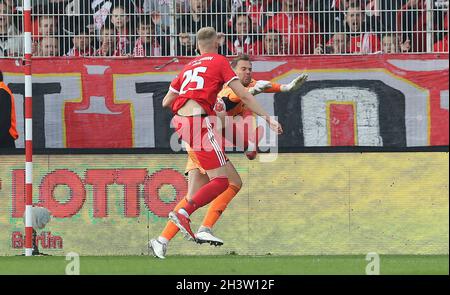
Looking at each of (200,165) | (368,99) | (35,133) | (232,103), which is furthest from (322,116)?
(35,133)

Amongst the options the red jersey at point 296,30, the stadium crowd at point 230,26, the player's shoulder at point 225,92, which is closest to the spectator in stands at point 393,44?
the stadium crowd at point 230,26

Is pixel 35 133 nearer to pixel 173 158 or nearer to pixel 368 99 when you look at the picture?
pixel 173 158

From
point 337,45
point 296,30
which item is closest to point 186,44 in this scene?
point 296,30

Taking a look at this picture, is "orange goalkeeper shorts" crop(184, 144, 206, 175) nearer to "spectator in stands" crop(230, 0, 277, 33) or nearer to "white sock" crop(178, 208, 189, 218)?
"white sock" crop(178, 208, 189, 218)

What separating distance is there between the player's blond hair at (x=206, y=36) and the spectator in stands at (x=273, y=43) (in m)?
2.08

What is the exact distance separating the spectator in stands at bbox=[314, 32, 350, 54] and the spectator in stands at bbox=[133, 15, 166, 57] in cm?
175

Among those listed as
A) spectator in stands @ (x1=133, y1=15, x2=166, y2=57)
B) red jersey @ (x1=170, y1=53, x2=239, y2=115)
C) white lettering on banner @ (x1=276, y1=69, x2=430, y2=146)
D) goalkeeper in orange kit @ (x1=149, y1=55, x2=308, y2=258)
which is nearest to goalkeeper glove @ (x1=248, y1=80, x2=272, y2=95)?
goalkeeper in orange kit @ (x1=149, y1=55, x2=308, y2=258)

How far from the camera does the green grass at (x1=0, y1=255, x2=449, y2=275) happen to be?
10.8m

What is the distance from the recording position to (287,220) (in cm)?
1375

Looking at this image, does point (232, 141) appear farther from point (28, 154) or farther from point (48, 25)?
point (48, 25)

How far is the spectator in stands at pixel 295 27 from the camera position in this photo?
13922mm

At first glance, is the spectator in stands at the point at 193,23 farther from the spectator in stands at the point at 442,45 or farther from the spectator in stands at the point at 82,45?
the spectator in stands at the point at 442,45

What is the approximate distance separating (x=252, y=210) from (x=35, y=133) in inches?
101

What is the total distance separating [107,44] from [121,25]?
0.28 meters
